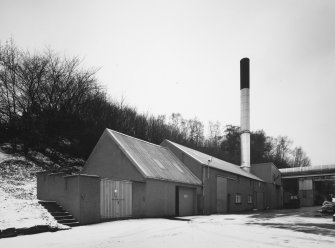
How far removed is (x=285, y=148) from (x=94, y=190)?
89.6 metres

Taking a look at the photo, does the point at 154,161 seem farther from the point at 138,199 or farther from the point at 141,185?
the point at 138,199

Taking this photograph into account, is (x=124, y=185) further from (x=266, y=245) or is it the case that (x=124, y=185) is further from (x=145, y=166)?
(x=266, y=245)

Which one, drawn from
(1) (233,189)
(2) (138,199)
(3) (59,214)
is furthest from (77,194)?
(1) (233,189)

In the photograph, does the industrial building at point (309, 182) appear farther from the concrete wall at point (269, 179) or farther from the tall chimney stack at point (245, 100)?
the tall chimney stack at point (245, 100)

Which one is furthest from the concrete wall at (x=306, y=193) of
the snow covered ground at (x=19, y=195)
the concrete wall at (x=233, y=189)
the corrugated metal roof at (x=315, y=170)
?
the snow covered ground at (x=19, y=195)

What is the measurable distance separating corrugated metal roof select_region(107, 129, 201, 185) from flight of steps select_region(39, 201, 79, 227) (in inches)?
263

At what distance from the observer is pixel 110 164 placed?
24.8 meters

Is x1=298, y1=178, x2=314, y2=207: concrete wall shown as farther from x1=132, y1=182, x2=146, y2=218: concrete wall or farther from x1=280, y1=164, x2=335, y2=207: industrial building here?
x1=132, y1=182, x2=146, y2=218: concrete wall

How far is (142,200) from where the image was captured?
21703 mm

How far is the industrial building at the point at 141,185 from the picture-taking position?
57.0 ft

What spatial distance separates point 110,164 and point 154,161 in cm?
404

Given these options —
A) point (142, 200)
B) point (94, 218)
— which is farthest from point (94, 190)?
point (142, 200)

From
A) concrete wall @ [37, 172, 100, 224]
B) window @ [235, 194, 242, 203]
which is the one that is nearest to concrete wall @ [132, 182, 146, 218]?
concrete wall @ [37, 172, 100, 224]

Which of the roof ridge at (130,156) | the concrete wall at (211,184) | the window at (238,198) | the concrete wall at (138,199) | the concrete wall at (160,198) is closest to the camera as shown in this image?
the concrete wall at (138,199)
